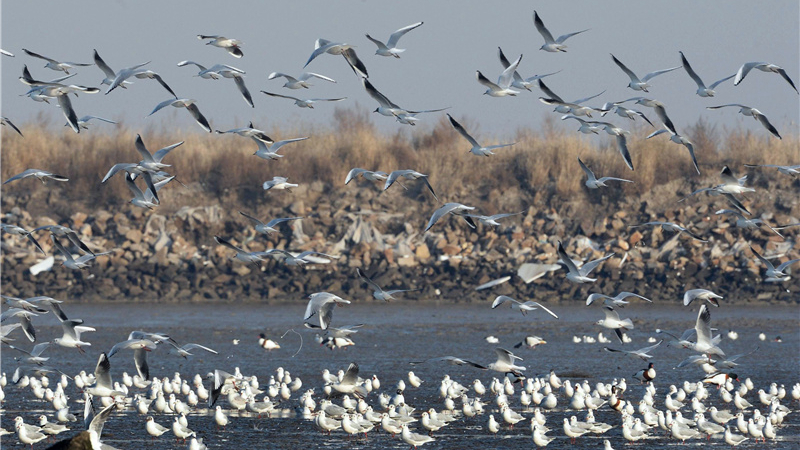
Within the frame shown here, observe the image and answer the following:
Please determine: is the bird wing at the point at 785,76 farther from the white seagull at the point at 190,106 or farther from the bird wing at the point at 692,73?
the white seagull at the point at 190,106

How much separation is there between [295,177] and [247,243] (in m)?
5.84

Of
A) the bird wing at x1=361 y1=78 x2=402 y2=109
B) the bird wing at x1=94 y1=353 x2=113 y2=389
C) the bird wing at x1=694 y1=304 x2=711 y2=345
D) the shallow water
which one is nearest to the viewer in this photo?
the shallow water

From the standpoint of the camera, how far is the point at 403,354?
20.7m

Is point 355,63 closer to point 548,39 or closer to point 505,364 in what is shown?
point 548,39

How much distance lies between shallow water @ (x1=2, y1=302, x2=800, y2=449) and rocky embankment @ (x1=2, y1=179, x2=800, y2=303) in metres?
1.27

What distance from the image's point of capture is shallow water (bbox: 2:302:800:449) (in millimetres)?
13156

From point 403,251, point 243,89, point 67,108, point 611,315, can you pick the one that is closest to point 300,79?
point 243,89

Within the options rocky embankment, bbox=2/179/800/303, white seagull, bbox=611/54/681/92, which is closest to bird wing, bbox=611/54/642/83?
white seagull, bbox=611/54/681/92

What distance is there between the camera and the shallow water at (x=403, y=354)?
13156 mm

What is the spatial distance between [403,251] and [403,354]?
11617 mm

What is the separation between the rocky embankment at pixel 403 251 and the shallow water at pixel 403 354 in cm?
127

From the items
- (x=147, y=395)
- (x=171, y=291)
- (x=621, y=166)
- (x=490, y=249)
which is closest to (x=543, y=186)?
(x=621, y=166)

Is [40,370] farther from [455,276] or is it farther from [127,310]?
[455,276]

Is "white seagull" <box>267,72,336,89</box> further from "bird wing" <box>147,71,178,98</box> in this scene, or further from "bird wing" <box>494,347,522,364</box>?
"bird wing" <box>494,347,522,364</box>
